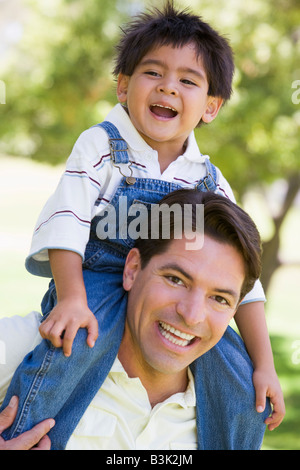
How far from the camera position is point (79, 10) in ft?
21.9

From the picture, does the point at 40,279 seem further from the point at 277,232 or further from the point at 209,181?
the point at 209,181

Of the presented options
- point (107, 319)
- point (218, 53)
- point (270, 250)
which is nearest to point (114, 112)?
point (218, 53)

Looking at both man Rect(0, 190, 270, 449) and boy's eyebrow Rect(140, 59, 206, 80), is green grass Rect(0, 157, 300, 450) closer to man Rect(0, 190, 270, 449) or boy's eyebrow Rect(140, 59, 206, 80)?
man Rect(0, 190, 270, 449)

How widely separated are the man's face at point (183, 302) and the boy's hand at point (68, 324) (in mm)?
183

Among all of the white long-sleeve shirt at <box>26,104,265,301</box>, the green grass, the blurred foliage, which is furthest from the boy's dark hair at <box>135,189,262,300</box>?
the green grass

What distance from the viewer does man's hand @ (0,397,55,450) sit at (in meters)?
1.92

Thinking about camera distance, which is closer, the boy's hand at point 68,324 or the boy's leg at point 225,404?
the boy's hand at point 68,324

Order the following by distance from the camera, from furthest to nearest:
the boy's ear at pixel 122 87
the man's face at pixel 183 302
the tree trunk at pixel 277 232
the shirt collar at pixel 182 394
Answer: the tree trunk at pixel 277 232
the boy's ear at pixel 122 87
the shirt collar at pixel 182 394
the man's face at pixel 183 302

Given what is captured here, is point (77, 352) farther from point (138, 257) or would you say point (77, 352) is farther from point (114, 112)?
point (114, 112)

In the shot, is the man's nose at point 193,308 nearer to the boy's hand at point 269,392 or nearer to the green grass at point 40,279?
the boy's hand at point 269,392

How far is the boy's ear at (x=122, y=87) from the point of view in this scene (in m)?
2.59

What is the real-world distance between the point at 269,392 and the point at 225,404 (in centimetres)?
18

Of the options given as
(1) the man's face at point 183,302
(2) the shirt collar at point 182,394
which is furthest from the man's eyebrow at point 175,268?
(2) the shirt collar at point 182,394

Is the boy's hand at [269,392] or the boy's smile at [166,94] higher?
the boy's smile at [166,94]
